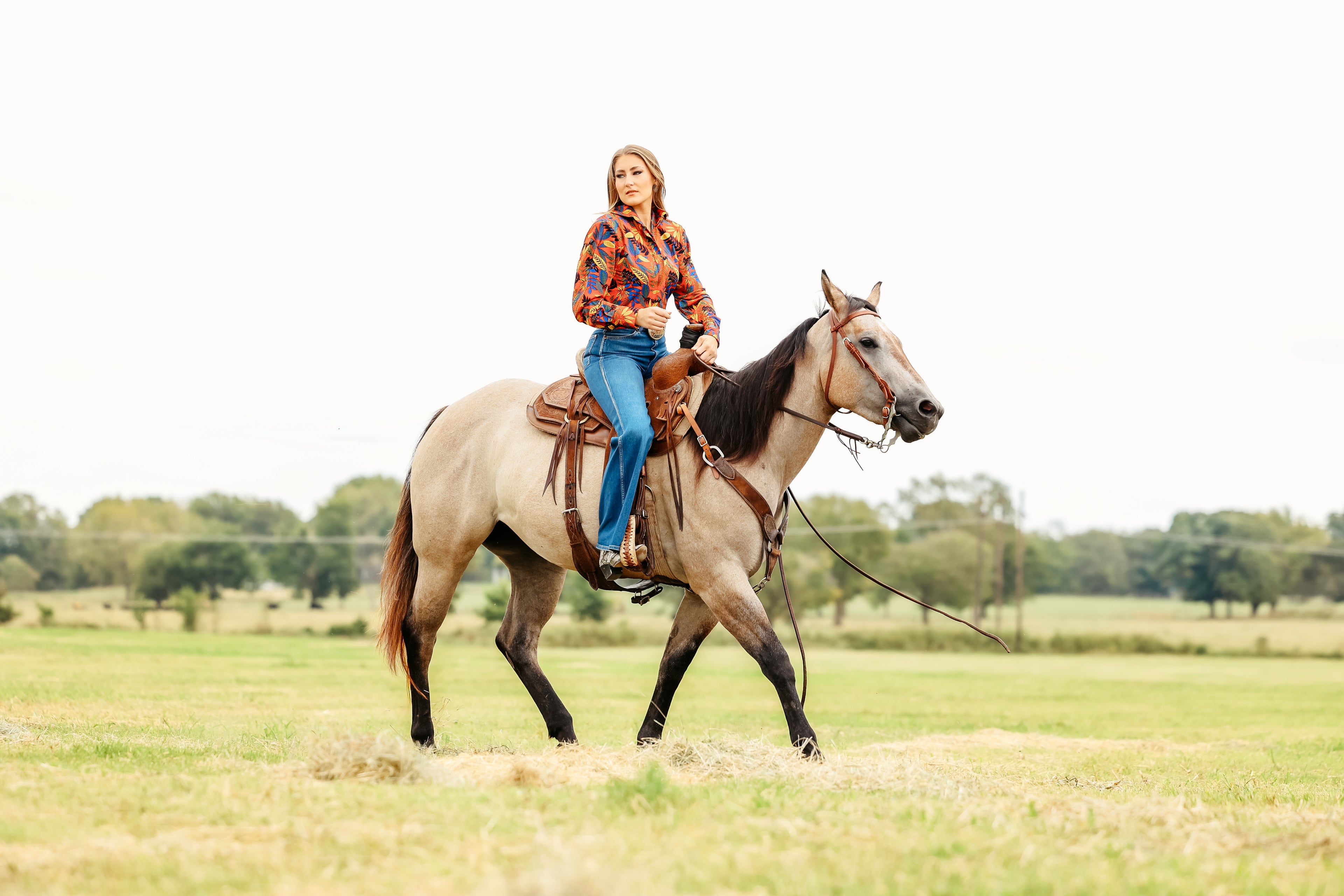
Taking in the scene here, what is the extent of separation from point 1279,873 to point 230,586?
197ft

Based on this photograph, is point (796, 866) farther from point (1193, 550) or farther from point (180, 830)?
point (1193, 550)

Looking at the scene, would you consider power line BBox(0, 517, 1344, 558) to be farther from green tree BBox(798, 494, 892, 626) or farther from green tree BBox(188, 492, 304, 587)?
green tree BBox(188, 492, 304, 587)

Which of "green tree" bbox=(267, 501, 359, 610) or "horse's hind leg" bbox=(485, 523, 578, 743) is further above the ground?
"horse's hind leg" bbox=(485, 523, 578, 743)

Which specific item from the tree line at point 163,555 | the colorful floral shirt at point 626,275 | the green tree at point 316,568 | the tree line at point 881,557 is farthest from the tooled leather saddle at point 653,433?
the green tree at point 316,568

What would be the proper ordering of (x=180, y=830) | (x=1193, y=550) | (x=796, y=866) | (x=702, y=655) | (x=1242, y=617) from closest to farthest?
(x=796, y=866) < (x=180, y=830) < (x=702, y=655) < (x=1242, y=617) < (x=1193, y=550)

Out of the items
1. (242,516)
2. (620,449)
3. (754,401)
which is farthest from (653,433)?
(242,516)

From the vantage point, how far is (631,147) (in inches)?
287

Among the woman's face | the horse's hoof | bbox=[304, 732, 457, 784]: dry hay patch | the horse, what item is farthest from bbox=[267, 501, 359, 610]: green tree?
bbox=[304, 732, 457, 784]: dry hay patch

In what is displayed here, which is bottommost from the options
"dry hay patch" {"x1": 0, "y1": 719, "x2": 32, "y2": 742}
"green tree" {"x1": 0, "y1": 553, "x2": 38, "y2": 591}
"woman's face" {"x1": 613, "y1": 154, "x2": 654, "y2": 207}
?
"green tree" {"x1": 0, "y1": 553, "x2": 38, "y2": 591}

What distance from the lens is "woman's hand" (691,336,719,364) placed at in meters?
7.08

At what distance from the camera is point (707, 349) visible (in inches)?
280

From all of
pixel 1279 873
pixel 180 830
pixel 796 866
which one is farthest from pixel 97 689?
pixel 1279 873

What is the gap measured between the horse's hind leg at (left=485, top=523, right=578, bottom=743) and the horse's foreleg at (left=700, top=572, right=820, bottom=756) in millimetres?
1752

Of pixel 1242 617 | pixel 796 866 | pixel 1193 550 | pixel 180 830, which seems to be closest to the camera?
pixel 796 866
